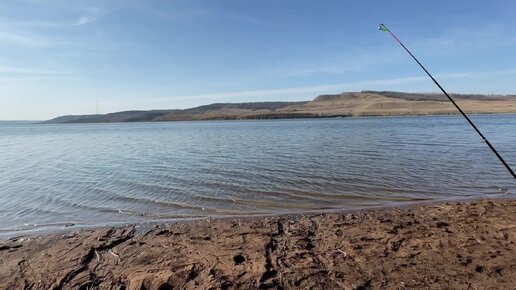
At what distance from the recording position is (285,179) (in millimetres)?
15633

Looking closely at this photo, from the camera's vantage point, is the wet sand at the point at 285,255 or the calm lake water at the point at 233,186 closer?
the wet sand at the point at 285,255

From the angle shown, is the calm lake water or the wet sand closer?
the wet sand

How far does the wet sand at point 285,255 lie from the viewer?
584cm

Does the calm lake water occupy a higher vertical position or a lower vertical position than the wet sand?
lower

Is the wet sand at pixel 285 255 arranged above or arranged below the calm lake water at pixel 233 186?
above

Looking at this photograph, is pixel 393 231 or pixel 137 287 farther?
pixel 393 231

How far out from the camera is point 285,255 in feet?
22.4

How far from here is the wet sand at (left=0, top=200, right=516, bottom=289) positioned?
5.84m

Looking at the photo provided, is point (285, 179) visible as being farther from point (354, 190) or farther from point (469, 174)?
point (469, 174)

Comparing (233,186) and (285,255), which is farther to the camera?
(233,186)

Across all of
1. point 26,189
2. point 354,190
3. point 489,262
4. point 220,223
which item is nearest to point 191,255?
point 220,223

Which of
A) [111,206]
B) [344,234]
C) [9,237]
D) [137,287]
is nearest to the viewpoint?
[137,287]

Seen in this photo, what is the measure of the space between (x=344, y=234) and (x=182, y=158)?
1789 cm

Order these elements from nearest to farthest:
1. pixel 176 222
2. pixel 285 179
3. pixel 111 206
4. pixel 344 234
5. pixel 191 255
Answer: pixel 191 255
pixel 344 234
pixel 176 222
pixel 111 206
pixel 285 179
